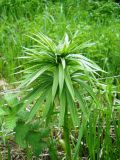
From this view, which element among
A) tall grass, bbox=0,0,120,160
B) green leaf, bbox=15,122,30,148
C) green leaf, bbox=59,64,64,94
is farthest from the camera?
tall grass, bbox=0,0,120,160

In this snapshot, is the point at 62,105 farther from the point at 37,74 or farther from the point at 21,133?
the point at 21,133

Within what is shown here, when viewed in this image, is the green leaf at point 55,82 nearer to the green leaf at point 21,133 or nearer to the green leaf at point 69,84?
the green leaf at point 69,84

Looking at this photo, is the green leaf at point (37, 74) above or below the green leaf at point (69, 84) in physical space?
above

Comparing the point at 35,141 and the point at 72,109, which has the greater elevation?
the point at 72,109

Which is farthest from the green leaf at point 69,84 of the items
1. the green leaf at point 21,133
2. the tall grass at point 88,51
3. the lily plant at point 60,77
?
the green leaf at point 21,133

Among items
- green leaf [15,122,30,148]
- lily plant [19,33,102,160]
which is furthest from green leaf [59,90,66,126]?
green leaf [15,122,30,148]

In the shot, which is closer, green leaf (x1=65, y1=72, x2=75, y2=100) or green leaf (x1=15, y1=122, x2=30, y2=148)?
green leaf (x1=65, y1=72, x2=75, y2=100)

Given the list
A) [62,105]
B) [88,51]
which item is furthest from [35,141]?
[88,51]

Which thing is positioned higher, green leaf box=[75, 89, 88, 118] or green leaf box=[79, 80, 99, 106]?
green leaf box=[79, 80, 99, 106]

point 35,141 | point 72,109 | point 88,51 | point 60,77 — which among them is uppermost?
point 88,51

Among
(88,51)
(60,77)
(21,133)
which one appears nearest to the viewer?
(60,77)

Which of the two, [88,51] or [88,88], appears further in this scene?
[88,51]

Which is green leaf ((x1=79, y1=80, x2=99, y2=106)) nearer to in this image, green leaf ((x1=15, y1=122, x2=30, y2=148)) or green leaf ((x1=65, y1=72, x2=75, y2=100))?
green leaf ((x1=65, y1=72, x2=75, y2=100))

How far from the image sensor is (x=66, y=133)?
1692 millimetres
